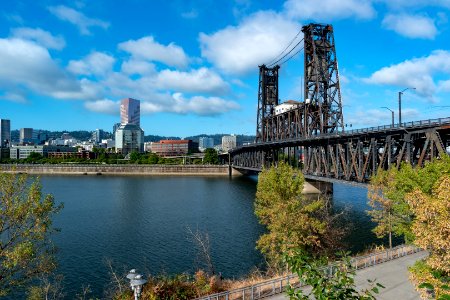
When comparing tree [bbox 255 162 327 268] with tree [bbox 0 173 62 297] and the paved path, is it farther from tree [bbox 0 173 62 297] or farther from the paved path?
tree [bbox 0 173 62 297]

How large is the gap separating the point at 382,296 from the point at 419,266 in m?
4.90

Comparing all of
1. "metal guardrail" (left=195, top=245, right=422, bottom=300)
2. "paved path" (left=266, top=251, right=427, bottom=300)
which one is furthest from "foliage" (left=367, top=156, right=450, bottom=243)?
"paved path" (left=266, top=251, right=427, bottom=300)

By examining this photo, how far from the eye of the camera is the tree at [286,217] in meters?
29.0

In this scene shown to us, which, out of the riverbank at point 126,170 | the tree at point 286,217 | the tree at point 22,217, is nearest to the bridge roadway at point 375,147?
the tree at point 286,217

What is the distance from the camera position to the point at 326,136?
6153 centimetres

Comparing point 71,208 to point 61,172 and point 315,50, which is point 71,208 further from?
point 61,172

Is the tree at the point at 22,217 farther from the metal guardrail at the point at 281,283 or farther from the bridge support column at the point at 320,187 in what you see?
the bridge support column at the point at 320,187

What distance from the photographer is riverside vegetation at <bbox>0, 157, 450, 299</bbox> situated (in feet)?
27.8

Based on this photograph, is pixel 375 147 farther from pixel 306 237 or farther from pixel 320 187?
pixel 320 187

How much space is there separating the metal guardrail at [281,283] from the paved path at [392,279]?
0.55 metres

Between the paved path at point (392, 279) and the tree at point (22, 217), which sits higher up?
the tree at point (22, 217)

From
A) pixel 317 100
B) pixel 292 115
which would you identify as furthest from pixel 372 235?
pixel 292 115

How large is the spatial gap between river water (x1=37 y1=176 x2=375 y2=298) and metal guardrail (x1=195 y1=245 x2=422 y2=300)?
1107 centimetres

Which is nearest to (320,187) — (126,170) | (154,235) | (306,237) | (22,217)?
(154,235)
